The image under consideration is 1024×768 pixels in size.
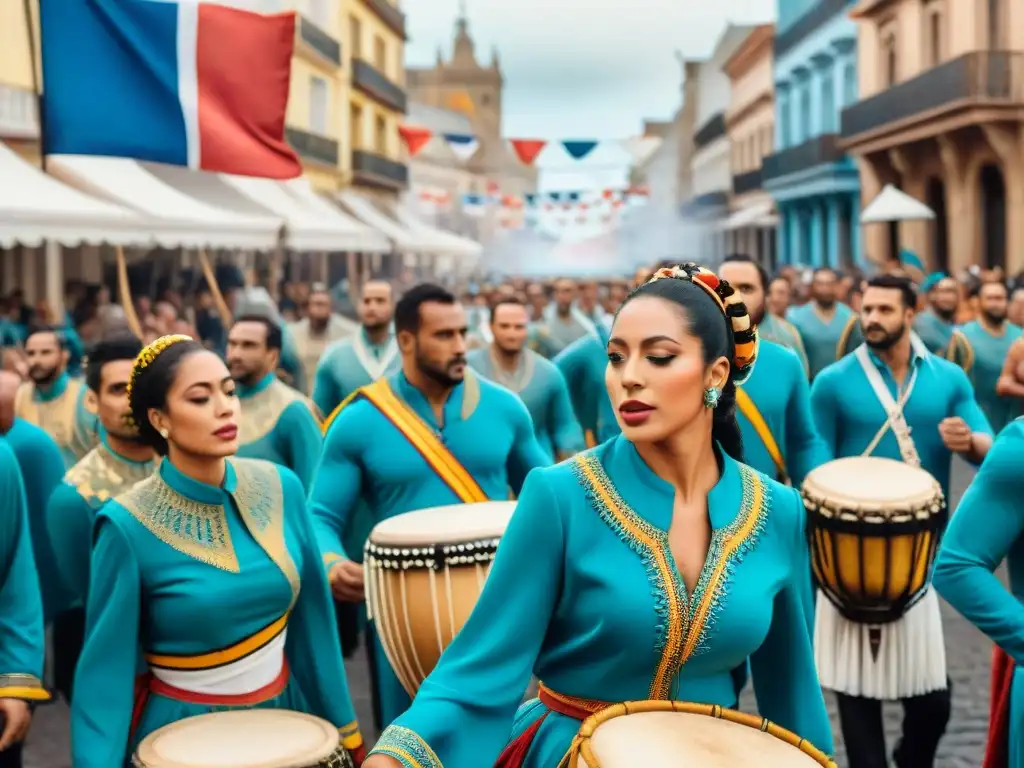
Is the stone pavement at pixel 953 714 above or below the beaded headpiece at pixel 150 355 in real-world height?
below

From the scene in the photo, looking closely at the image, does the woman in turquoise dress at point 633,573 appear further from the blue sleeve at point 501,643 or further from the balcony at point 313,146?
the balcony at point 313,146

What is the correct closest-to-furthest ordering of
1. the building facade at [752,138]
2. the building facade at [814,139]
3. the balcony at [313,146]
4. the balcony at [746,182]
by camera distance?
the balcony at [313,146] < the building facade at [814,139] < the building facade at [752,138] < the balcony at [746,182]

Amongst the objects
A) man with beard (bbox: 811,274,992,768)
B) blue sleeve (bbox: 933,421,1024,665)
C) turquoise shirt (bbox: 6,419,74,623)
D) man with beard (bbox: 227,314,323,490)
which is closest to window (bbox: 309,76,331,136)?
man with beard (bbox: 227,314,323,490)

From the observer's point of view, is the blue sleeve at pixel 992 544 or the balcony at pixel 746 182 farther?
the balcony at pixel 746 182

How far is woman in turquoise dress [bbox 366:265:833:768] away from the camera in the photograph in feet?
8.84

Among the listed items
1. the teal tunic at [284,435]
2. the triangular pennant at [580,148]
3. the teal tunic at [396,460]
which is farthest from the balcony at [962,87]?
the teal tunic at [396,460]

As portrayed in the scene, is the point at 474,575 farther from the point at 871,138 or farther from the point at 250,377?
the point at 871,138

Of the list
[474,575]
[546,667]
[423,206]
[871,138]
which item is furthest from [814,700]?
[423,206]

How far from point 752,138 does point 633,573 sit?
55011mm

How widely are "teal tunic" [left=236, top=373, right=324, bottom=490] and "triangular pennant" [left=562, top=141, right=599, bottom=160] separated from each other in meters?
28.2

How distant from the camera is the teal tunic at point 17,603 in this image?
423cm

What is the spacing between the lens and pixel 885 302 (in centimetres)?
657

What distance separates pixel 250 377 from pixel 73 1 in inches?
93.5

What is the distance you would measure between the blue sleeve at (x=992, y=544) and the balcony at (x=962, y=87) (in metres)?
23.7
